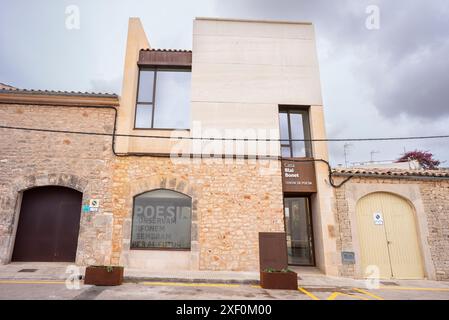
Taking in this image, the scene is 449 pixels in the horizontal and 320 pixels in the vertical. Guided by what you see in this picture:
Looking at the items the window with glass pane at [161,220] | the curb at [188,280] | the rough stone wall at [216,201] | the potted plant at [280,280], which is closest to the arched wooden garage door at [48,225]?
the rough stone wall at [216,201]

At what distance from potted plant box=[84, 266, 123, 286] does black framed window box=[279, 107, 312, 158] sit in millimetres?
6532

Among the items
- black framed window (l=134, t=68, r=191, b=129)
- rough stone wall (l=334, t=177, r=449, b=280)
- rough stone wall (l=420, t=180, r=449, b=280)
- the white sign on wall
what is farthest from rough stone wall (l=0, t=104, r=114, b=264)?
rough stone wall (l=420, t=180, r=449, b=280)

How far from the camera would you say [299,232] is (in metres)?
11.2

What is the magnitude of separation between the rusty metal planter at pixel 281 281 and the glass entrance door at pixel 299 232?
131 inches

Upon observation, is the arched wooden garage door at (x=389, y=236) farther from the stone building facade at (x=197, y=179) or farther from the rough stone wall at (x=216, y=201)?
the rough stone wall at (x=216, y=201)

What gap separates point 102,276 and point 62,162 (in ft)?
14.8

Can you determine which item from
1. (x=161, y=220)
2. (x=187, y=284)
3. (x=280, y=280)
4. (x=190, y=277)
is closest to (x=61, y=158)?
(x=161, y=220)

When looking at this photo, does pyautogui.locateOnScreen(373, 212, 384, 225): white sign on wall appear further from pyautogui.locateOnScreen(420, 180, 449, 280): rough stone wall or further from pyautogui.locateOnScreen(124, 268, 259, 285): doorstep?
pyautogui.locateOnScreen(124, 268, 259, 285): doorstep

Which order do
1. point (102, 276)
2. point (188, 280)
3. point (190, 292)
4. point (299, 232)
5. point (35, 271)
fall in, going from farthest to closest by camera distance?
point (299, 232)
point (35, 271)
point (188, 280)
point (102, 276)
point (190, 292)

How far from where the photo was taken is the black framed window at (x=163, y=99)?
9.72m

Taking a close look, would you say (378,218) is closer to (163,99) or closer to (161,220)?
(161,220)

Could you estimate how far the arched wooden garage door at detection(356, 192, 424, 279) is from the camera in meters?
8.70
